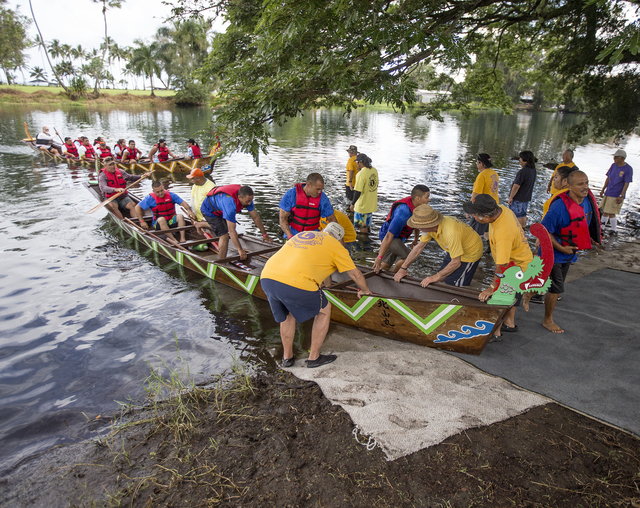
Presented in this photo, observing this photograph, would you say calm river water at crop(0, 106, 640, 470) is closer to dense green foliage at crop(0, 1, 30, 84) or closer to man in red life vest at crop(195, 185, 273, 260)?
man in red life vest at crop(195, 185, 273, 260)

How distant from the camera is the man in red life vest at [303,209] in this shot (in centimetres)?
638

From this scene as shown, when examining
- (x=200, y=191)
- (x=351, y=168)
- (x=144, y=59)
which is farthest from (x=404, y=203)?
(x=144, y=59)

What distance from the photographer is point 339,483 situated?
2953 mm

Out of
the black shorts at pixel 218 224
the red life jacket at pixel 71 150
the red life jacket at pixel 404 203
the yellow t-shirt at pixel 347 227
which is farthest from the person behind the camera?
the red life jacket at pixel 71 150

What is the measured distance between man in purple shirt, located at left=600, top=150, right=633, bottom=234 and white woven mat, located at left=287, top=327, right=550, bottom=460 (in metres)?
7.91

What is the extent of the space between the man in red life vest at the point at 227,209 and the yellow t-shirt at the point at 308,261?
8.43 ft

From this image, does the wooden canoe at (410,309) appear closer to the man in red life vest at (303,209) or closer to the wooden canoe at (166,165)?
the man in red life vest at (303,209)

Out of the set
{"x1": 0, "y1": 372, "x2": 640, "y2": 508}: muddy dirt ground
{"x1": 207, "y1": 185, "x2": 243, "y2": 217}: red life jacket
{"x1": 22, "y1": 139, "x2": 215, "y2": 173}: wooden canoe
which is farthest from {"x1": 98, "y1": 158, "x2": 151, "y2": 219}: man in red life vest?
{"x1": 0, "y1": 372, "x2": 640, "y2": 508}: muddy dirt ground

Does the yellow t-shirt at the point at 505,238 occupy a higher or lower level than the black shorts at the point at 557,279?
higher

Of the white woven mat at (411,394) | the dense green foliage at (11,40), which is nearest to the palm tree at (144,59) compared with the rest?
the dense green foliage at (11,40)

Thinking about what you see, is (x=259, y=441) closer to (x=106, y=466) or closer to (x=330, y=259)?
(x=106, y=466)

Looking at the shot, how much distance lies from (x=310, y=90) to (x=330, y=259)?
118 inches

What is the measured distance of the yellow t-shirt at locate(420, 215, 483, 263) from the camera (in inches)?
188

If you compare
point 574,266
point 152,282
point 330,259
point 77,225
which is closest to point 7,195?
point 77,225
